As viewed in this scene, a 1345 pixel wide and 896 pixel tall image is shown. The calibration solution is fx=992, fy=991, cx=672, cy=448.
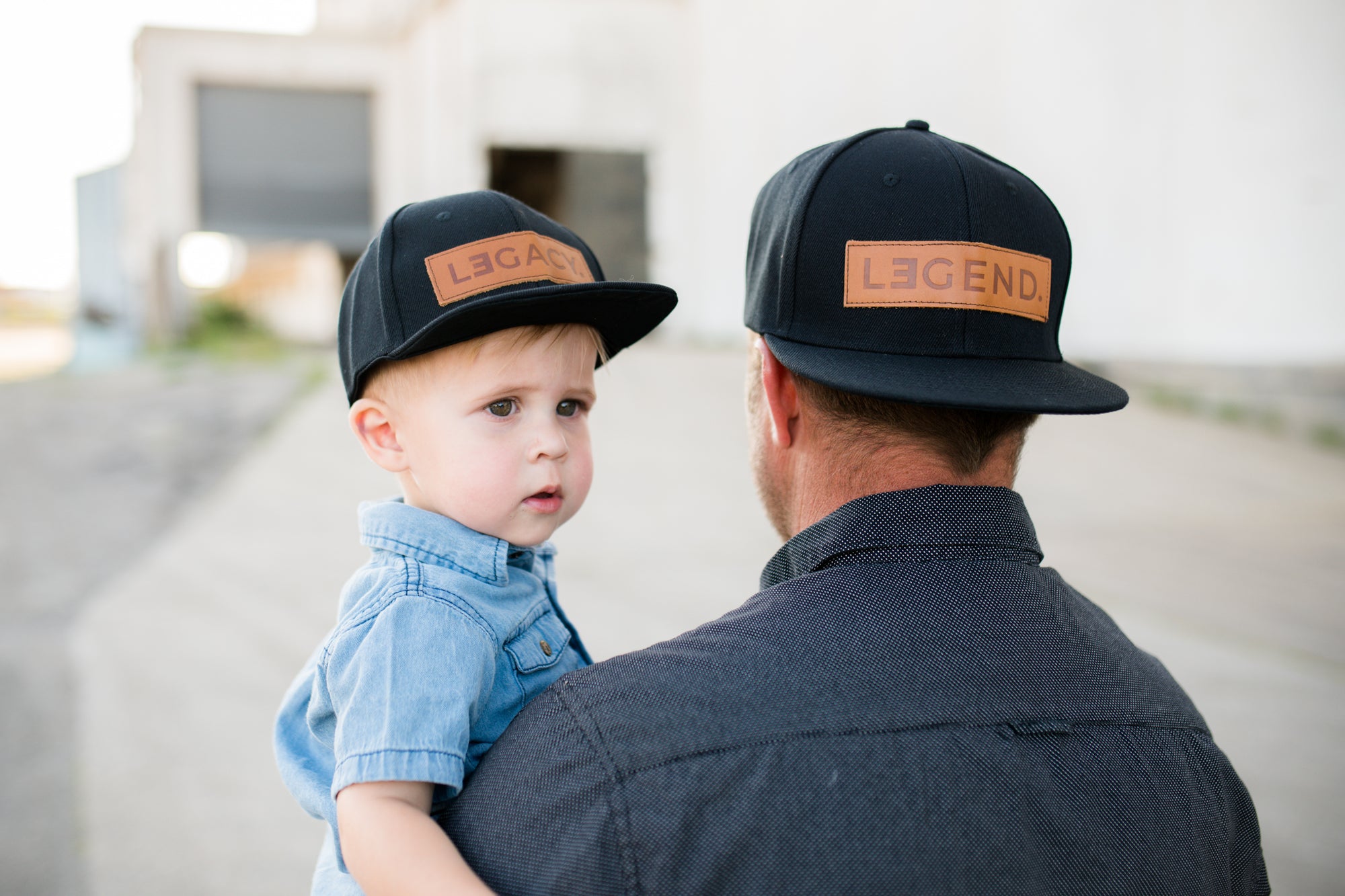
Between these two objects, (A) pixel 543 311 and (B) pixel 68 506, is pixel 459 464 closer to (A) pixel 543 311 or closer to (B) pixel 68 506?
(A) pixel 543 311

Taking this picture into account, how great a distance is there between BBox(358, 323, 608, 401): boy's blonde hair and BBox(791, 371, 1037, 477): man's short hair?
348 mm

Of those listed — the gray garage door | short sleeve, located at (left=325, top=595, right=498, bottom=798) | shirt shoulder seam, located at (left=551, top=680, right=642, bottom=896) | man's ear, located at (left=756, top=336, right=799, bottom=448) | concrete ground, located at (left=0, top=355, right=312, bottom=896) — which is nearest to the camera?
shirt shoulder seam, located at (left=551, top=680, right=642, bottom=896)

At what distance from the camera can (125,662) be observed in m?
4.62

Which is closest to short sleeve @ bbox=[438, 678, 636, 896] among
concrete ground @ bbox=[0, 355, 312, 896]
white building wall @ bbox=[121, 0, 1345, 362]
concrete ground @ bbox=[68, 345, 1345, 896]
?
concrete ground @ bbox=[68, 345, 1345, 896]

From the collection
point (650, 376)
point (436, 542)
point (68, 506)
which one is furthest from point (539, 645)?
point (650, 376)

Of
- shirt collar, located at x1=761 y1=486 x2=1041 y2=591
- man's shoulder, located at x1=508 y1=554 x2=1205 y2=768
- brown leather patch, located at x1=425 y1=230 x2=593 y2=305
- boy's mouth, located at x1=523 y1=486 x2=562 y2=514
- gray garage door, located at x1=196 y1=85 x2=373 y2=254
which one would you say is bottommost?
man's shoulder, located at x1=508 y1=554 x2=1205 y2=768

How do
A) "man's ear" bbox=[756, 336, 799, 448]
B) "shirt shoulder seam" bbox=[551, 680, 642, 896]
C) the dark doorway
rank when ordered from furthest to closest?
1. the dark doorway
2. "man's ear" bbox=[756, 336, 799, 448]
3. "shirt shoulder seam" bbox=[551, 680, 642, 896]

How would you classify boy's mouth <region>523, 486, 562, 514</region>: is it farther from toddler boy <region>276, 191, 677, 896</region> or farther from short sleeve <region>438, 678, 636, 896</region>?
short sleeve <region>438, 678, 636, 896</region>

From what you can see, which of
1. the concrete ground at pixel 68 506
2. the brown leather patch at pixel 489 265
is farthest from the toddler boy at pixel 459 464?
the concrete ground at pixel 68 506

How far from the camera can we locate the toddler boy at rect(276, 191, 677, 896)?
44.1 inches

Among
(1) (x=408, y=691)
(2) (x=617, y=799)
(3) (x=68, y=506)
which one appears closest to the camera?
(2) (x=617, y=799)

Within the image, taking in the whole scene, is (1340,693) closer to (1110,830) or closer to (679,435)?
(1110,830)

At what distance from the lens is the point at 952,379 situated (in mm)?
1106

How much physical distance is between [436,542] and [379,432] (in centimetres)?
20
